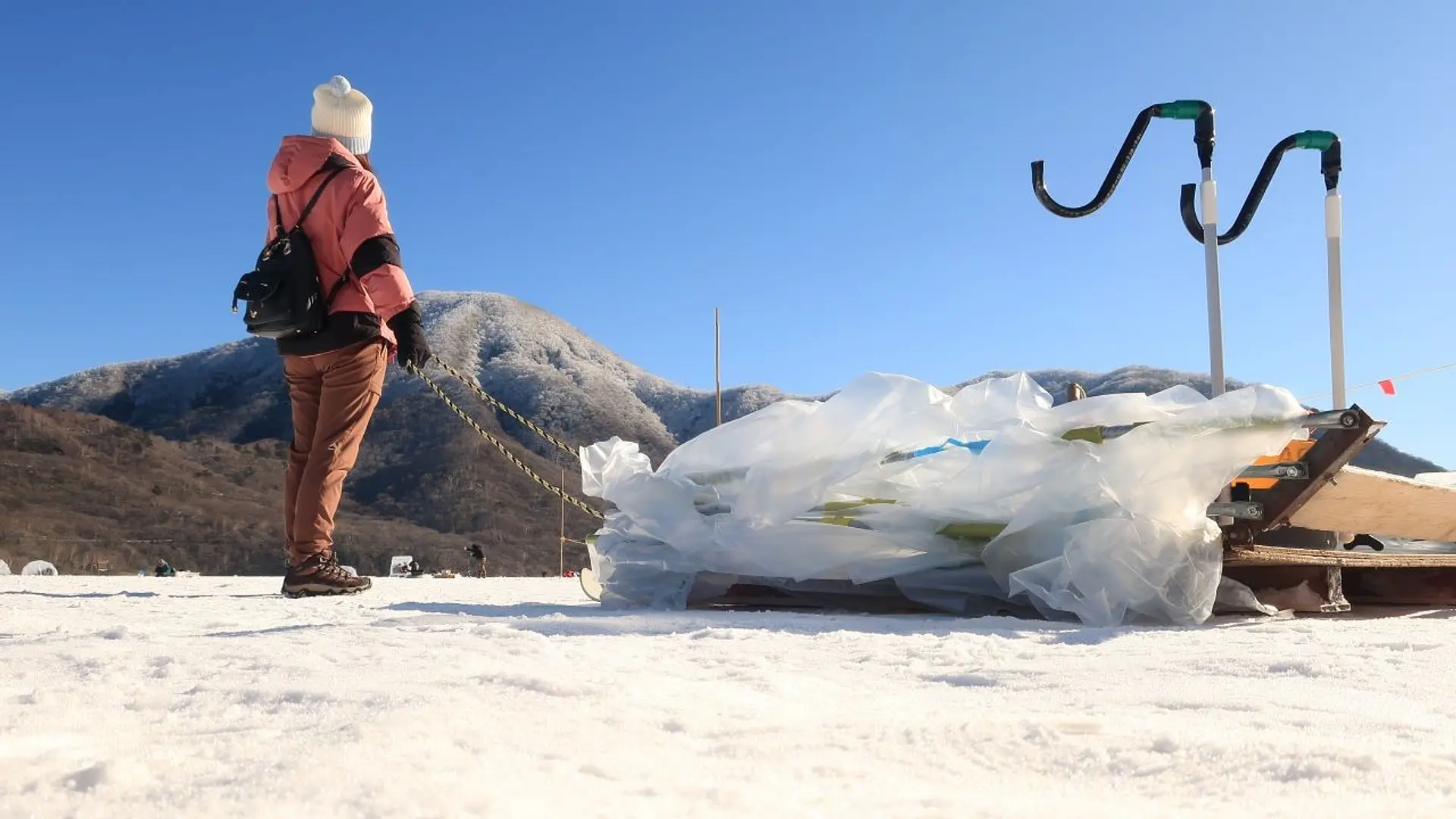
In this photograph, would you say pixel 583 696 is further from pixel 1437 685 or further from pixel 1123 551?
pixel 1123 551

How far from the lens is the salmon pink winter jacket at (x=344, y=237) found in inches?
123

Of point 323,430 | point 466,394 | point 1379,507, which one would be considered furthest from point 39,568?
point 466,394

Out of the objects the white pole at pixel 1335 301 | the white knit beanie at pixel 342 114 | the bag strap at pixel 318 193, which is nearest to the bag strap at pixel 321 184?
the bag strap at pixel 318 193

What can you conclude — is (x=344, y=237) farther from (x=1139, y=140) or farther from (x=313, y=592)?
(x=1139, y=140)

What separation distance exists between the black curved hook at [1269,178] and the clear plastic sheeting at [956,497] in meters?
1.95

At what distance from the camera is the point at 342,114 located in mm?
3479

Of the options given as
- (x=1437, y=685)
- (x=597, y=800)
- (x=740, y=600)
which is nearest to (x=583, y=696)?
(x=597, y=800)

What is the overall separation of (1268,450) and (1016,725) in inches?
60.2

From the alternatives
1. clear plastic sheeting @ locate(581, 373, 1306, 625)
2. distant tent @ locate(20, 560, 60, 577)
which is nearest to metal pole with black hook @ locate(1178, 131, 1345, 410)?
clear plastic sheeting @ locate(581, 373, 1306, 625)

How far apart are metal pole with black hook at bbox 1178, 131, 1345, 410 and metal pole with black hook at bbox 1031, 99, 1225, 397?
7 centimetres

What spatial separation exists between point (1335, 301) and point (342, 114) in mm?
3392

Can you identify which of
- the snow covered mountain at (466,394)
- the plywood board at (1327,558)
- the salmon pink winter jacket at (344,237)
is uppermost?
the snow covered mountain at (466,394)

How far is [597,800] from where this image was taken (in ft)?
2.34

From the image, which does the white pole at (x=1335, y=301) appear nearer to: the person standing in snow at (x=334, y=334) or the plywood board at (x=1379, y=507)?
the plywood board at (x=1379, y=507)
